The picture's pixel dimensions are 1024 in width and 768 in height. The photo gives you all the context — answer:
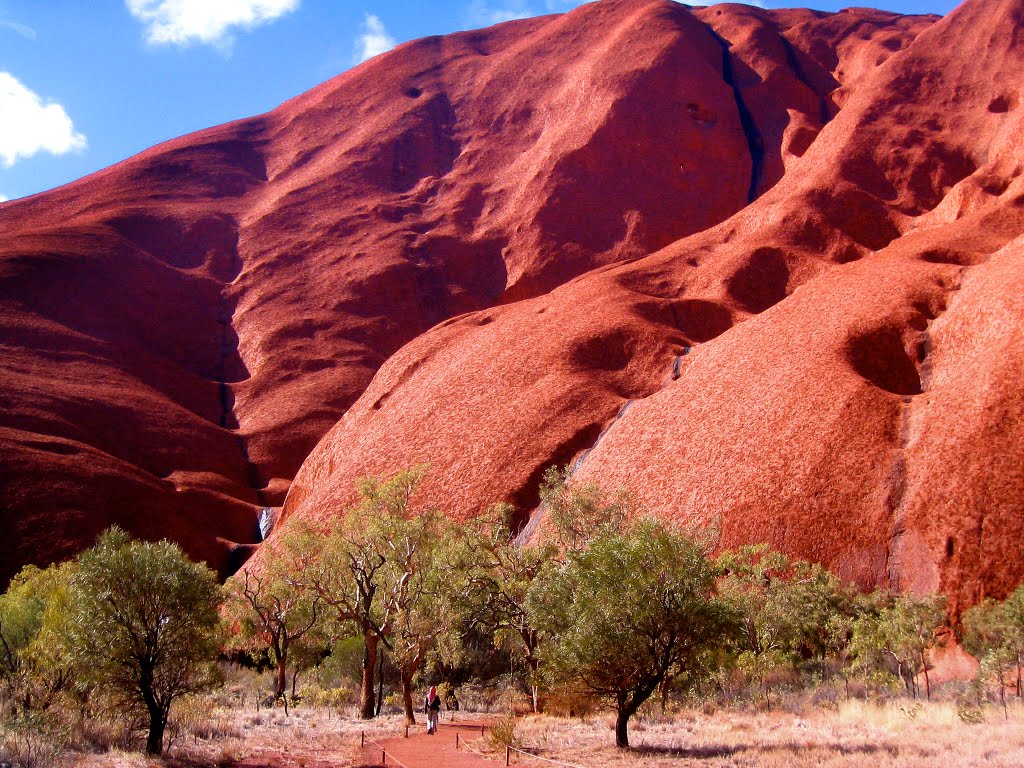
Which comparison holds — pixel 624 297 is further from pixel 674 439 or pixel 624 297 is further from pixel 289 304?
pixel 289 304

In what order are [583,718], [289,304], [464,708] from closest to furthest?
[583,718] < [464,708] < [289,304]

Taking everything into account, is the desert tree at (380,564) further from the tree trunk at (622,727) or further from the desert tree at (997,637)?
the desert tree at (997,637)

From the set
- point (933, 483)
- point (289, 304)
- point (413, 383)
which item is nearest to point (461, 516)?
point (413, 383)

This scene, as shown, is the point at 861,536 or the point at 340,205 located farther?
the point at 340,205

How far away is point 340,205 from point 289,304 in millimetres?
15244

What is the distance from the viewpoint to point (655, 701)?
22562 mm

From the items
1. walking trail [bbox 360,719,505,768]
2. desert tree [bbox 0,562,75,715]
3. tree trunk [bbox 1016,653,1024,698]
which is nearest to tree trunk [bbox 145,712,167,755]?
desert tree [bbox 0,562,75,715]

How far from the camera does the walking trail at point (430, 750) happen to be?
14633 millimetres

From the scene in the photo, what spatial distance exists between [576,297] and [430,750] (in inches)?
1325

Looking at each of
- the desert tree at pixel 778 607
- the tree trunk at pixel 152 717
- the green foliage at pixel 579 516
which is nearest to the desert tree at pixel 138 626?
the tree trunk at pixel 152 717

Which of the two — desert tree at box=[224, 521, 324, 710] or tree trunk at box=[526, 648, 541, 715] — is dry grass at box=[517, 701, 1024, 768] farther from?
desert tree at box=[224, 521, 324, 710]

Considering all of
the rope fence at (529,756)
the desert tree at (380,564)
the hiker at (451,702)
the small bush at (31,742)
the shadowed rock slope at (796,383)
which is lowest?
the hiker at (451,702)

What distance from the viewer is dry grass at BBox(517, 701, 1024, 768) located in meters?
12.2

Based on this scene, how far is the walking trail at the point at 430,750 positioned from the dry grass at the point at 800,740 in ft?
3.48
